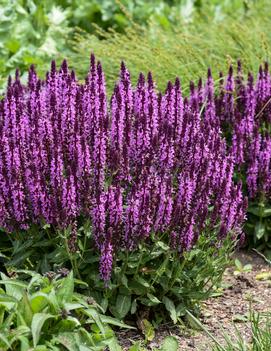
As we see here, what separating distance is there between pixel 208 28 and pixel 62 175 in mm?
4889

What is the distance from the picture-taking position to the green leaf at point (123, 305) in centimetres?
449

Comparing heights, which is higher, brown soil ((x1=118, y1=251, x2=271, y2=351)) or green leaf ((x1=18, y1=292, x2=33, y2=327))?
green leaf ((x1=18, y1=292, x2=33, y2=327))

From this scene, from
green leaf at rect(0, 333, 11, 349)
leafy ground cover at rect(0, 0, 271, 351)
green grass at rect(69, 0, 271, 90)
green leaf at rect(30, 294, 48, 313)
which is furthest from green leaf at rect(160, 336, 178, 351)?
green grass at rect(69, 0, 271, 90)

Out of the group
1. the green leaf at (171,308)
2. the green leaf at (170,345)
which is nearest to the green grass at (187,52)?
the green leaf at (171,308)

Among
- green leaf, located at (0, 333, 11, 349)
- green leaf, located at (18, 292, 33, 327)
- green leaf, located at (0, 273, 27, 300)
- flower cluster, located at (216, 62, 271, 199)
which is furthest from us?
flower cluster, located at (216, 62, 271, 199)

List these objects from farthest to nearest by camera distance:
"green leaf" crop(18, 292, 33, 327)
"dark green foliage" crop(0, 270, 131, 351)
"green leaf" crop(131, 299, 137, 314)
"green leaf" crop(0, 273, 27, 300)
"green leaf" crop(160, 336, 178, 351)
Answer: "green leaf" crop(131, 299, 137, 314)
"green leaf" crop(160, 336, 178, 351)
"green leaf" crop(0, 273, 27, 300)
"green leaf" crop(18, 292, 33, 327)
"dark green foliage" crop(0, 270, 131, 351)

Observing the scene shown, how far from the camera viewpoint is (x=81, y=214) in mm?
4594

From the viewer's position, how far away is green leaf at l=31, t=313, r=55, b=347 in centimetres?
344

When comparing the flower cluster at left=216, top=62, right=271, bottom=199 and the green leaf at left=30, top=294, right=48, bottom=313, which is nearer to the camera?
the green leaf at left=30, top=294, right=48, bottom=313

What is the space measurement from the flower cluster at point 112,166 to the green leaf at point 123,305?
0.97 feet

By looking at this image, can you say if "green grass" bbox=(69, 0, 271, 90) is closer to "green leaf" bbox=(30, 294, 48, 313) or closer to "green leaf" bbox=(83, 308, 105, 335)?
"green leaf" bbox=(83, 308, 105, 335)

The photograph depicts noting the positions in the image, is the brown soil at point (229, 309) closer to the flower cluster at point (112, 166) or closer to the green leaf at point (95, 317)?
the flower cluster at point (112, 166)

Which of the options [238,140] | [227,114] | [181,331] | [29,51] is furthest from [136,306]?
[29,51]

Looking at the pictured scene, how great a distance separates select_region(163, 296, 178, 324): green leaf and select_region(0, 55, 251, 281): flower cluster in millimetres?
412
